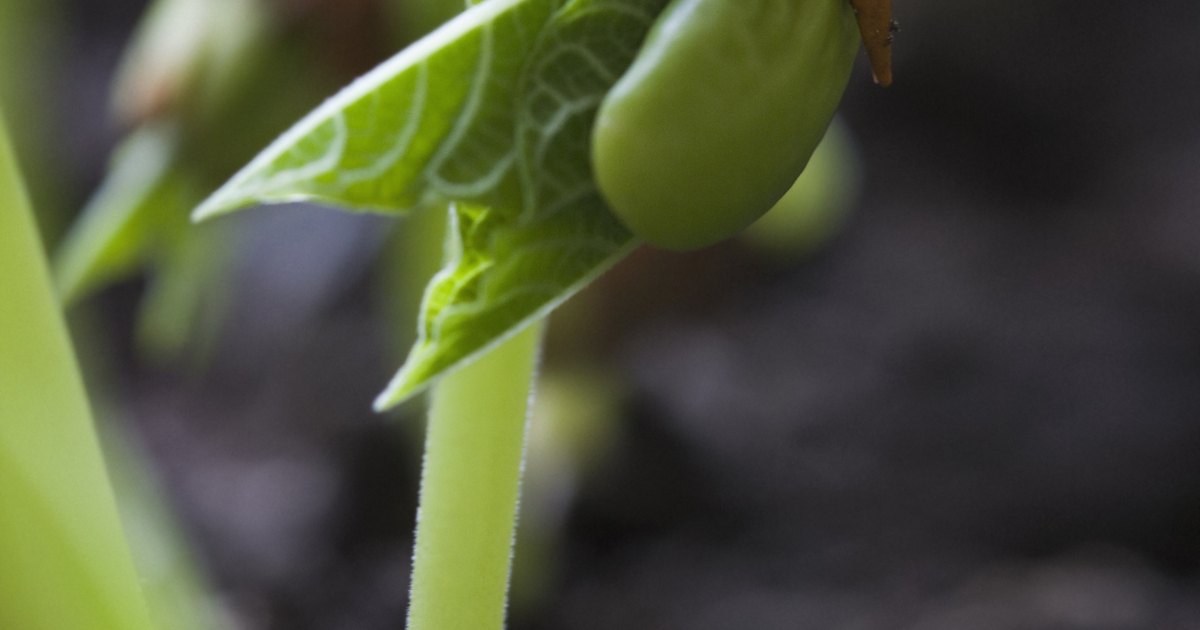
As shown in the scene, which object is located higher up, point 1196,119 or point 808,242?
point 808,242

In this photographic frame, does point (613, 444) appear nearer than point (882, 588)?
No

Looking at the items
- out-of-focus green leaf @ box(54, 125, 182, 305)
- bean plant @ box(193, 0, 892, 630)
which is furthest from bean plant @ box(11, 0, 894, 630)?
out-of-focus green leaf @ box(54, 125, 182, 305)

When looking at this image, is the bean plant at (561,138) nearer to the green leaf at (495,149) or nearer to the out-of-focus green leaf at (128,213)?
the green leaf at (495,149)

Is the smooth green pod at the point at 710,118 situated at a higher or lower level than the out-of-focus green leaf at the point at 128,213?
higher

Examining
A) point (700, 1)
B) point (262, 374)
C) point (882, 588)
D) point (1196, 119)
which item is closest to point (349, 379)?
point (262, 374)

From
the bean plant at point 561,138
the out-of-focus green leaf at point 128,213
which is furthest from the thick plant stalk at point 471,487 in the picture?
the out-of-focus green leaf at point 128,213

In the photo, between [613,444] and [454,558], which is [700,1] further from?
[613,444]
